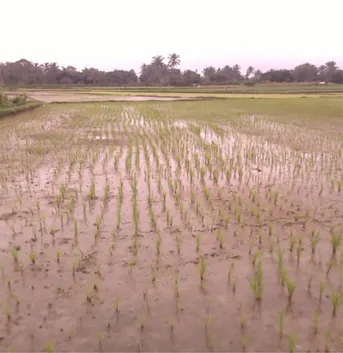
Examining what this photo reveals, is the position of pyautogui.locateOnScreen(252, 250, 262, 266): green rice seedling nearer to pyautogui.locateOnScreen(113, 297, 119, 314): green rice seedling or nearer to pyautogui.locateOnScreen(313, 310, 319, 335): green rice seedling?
pyautogui.locateOnScreen(313, 310, 319, 335): green rice seedling

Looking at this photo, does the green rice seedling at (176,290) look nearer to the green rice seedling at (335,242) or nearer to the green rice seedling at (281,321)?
the green rice seedling at (281,321)

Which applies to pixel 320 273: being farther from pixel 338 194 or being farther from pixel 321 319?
pixel 338 194

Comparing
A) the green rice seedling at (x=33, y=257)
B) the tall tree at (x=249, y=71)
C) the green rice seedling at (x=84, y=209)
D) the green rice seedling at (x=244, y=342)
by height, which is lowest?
the green rice seedling at (x=244, y=342)

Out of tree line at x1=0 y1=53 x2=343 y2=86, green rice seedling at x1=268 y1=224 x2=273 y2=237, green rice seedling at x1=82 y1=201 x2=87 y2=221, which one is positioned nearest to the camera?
green rice seedling at x1=268 y1=224 x2=273 y2=237

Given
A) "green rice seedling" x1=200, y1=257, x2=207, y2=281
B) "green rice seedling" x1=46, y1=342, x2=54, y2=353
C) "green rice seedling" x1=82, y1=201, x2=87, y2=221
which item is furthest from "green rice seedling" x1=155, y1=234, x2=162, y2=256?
"green rice seedling" x1=46, y1=342, x2=54, y2=353

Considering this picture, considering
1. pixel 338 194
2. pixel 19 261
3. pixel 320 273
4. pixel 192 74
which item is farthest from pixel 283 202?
pixel 192 74

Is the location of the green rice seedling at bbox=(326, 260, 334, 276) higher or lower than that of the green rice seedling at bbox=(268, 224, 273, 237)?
lower

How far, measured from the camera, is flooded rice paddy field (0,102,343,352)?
1999 mm

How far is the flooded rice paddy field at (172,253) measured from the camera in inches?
78.7

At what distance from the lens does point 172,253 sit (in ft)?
9.42

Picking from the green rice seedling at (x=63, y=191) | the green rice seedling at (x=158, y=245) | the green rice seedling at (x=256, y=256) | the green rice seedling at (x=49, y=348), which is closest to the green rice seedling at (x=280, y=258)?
the green rice seedling at (x=256, y=256)

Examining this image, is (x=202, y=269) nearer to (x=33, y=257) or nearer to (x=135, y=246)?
(x=135, y=246)

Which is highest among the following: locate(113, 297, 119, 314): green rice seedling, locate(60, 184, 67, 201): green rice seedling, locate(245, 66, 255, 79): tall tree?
locate(245, 66, 255, 79): tall tree

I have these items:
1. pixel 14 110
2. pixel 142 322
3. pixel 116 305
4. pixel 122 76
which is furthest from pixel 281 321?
pixel 122 76
